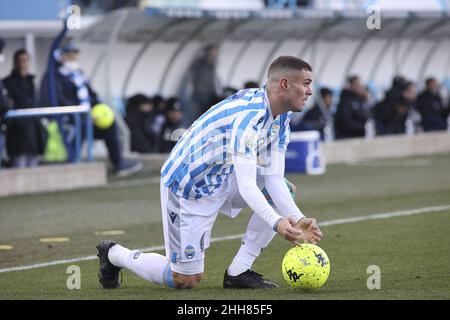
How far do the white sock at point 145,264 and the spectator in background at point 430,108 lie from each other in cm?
1887

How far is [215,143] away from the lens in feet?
27.2

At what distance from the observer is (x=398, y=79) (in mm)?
25656

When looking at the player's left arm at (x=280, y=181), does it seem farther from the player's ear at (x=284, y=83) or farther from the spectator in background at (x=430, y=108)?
the spectator in background at (x=430, y=108)

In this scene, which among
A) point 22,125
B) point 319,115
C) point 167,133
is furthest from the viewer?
point 319,115

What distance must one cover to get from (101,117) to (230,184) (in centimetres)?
1060

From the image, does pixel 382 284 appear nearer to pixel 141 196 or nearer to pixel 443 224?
pixel 443 224

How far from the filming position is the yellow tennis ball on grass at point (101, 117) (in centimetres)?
1891

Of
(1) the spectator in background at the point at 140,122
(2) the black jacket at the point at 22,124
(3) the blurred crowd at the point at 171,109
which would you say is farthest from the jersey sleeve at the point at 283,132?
(1) the spectator in background at the point at 140,122

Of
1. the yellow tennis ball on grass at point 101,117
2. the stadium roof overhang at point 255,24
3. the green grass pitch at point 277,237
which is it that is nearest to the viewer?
the green grass pitch at point 277,237

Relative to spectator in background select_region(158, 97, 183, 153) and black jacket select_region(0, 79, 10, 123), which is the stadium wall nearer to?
black jacket select_region(0, 79, 10, 123)

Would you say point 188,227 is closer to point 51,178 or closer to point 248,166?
point 248,166

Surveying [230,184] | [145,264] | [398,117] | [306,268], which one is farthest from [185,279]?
[398,117]

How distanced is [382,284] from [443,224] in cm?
401

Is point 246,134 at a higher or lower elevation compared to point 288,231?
higher
